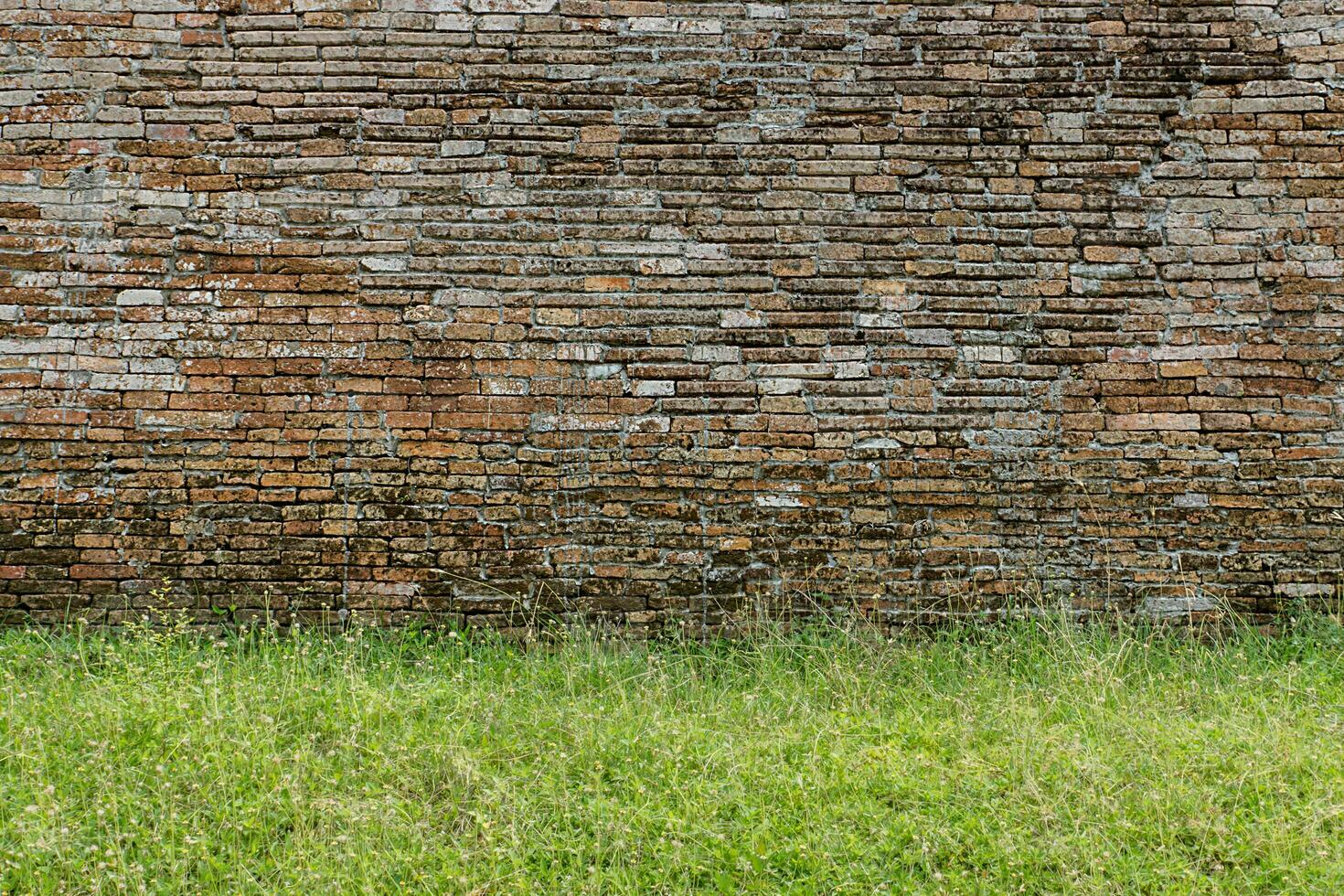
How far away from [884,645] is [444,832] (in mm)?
2220

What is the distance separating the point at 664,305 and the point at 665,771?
2.26 m

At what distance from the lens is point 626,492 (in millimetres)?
4375

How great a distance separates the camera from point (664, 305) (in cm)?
445

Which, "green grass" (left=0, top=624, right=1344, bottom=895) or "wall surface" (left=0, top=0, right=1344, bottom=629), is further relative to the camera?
"wall surface" (left=0, top=0, right=1344, bottom=629)

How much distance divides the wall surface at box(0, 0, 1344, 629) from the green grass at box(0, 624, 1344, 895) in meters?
0.47

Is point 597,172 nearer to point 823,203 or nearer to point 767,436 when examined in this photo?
point 823,203

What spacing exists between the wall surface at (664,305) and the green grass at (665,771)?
47cm

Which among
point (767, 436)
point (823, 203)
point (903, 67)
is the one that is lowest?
point (767, 436)

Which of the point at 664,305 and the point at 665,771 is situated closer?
the point at 665,771

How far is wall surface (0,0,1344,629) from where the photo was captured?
434cm

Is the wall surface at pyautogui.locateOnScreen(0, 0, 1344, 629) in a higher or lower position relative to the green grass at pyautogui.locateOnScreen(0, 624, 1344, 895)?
higher

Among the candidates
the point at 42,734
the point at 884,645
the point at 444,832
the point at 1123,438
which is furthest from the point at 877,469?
the point at 42,734

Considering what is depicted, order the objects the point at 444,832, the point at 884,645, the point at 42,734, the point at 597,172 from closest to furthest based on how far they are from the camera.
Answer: the point at 444,832
the point at 42,734
the point at 884,645
the point at 597,172

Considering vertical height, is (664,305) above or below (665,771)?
above
